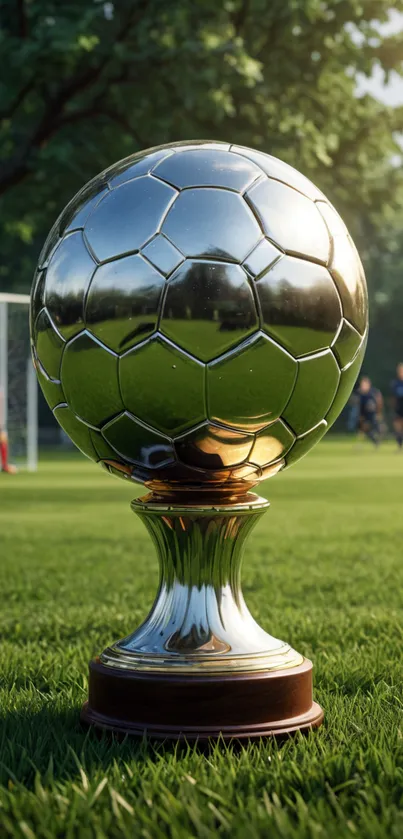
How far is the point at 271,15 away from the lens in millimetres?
12430

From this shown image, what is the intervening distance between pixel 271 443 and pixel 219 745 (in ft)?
2.87

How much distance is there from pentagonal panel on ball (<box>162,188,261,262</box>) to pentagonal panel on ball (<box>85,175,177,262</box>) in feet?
0.15

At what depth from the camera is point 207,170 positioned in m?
3.06

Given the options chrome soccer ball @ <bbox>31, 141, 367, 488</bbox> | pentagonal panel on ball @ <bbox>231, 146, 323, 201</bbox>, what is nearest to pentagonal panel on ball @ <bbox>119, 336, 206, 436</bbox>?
chrome soccer ball @ <bbox>31, 141, 367, 488</bbox>

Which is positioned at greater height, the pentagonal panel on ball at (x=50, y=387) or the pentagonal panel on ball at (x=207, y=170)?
the pentagonal panel on ball at (x=207, y=170)

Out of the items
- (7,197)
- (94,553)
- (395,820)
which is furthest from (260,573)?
(7,197)

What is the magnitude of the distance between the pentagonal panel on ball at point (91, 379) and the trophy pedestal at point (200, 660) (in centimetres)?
32

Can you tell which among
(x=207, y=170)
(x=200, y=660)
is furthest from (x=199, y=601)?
(x=207, y=170)

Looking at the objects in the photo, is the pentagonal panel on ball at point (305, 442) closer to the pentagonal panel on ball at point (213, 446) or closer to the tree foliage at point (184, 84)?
the pentagonal panel on ball at point (213, 446)

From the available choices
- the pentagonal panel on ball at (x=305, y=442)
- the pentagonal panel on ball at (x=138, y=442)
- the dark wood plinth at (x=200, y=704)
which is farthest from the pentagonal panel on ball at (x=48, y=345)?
the dark wood plinth at (x=200, y=704)

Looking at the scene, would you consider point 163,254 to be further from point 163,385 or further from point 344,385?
point 344,385

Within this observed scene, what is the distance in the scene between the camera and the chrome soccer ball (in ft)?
9.44

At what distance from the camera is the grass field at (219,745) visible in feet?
7.40

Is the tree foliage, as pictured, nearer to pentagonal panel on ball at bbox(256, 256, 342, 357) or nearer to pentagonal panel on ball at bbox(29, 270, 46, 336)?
pentagonal panel on ball at bbox(29, 270, 46, 336)
